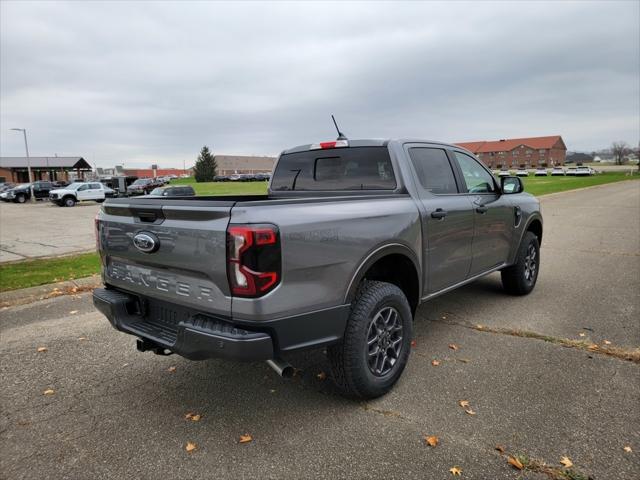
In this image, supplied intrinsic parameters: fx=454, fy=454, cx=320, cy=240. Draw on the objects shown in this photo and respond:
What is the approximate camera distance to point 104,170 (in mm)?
136250

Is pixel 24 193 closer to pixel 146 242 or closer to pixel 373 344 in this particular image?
pixel 146 242

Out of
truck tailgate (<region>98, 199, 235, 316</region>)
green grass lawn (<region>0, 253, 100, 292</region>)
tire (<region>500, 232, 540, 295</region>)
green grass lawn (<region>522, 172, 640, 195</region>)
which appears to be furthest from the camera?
green grass lawn (<region>522, 172, 640, 195</region>)

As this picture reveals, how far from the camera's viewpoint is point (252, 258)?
2467mm

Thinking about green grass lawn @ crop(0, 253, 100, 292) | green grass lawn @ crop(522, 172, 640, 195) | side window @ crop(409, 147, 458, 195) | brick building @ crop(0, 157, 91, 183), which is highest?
brick building @ crop(0, 157, 91, 183)

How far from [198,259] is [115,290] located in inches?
47.3

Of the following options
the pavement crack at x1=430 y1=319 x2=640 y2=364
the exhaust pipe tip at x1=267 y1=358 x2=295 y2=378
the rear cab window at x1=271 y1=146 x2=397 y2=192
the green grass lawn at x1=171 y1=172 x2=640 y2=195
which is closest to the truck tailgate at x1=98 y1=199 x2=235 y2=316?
the exhaust pipe tip at x1=267 y1=358 x2=295 y2=378

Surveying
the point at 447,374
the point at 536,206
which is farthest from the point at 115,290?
the point at 536,206

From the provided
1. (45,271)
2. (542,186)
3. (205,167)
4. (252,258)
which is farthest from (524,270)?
(205,167)

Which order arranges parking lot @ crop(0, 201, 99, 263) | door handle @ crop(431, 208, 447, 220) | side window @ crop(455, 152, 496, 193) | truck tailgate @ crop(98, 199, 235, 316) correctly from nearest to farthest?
truck tailgate @ crop(98, 199, 235, 316)
door handle @ crop(431, 208, 447, 220)
side window @ crop(455, 152, 496, 193)
parking lot @ crop(0, 201, 99, 263)

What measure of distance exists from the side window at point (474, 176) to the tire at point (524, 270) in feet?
3.40

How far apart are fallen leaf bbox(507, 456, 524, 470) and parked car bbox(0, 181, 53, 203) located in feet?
142

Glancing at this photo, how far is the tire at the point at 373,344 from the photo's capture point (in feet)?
9.81

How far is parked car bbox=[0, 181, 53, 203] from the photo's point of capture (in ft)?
121

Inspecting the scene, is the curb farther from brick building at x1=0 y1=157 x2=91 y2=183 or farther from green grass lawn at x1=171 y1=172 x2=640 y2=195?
brick building at x1=0 y1=157 x2=91 y2=183
